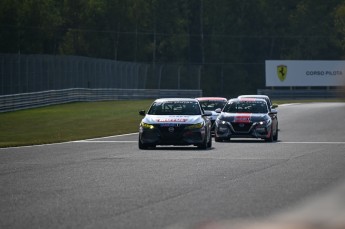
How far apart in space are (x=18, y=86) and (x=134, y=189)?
40844 millimetres

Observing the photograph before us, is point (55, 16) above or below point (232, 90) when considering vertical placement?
above

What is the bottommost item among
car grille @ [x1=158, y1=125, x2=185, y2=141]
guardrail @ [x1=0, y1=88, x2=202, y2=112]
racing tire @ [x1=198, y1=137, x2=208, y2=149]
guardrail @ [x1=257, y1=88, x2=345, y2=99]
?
guardrail @ [x1=257, y1=88, x2=345, y2=99]

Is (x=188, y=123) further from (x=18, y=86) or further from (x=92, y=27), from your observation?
(x=92, y=27)

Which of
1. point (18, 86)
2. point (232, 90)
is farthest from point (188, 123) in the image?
point (232, 90)

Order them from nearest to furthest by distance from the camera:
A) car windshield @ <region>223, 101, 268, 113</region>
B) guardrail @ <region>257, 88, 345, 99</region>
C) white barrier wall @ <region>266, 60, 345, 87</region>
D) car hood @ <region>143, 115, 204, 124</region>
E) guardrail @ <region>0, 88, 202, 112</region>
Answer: car hood @ <region>143, 115, 204, 124</region>
car windshield @ <region>223, 101, 268, 113</region>
guardrail @ <region>0, 88, 202, 112</region>
guardrail @ <region>257, 88, 345, 99</region>
white barrier wall @ <region>266, 60, 345, 87</region>

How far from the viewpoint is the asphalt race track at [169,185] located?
1048cm

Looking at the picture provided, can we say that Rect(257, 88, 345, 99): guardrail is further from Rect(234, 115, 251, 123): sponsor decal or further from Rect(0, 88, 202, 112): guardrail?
Rect(234, 115, 251, 123): sponsor decal

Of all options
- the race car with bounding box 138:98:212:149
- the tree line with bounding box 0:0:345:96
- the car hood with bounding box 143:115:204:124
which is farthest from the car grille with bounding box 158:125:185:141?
the tree line with bounding box 0:0:345:96

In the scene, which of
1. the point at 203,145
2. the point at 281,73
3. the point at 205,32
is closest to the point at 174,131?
the point at 203,145

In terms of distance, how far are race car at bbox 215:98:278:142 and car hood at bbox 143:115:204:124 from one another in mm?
4085

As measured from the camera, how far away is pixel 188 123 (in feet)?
91.8

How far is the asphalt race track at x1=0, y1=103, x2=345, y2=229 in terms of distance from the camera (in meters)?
10.5

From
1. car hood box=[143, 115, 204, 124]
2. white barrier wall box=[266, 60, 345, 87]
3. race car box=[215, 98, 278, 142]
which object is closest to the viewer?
car hood box=[143, 115, 204, 124]

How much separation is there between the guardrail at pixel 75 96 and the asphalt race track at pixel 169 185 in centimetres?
2412
